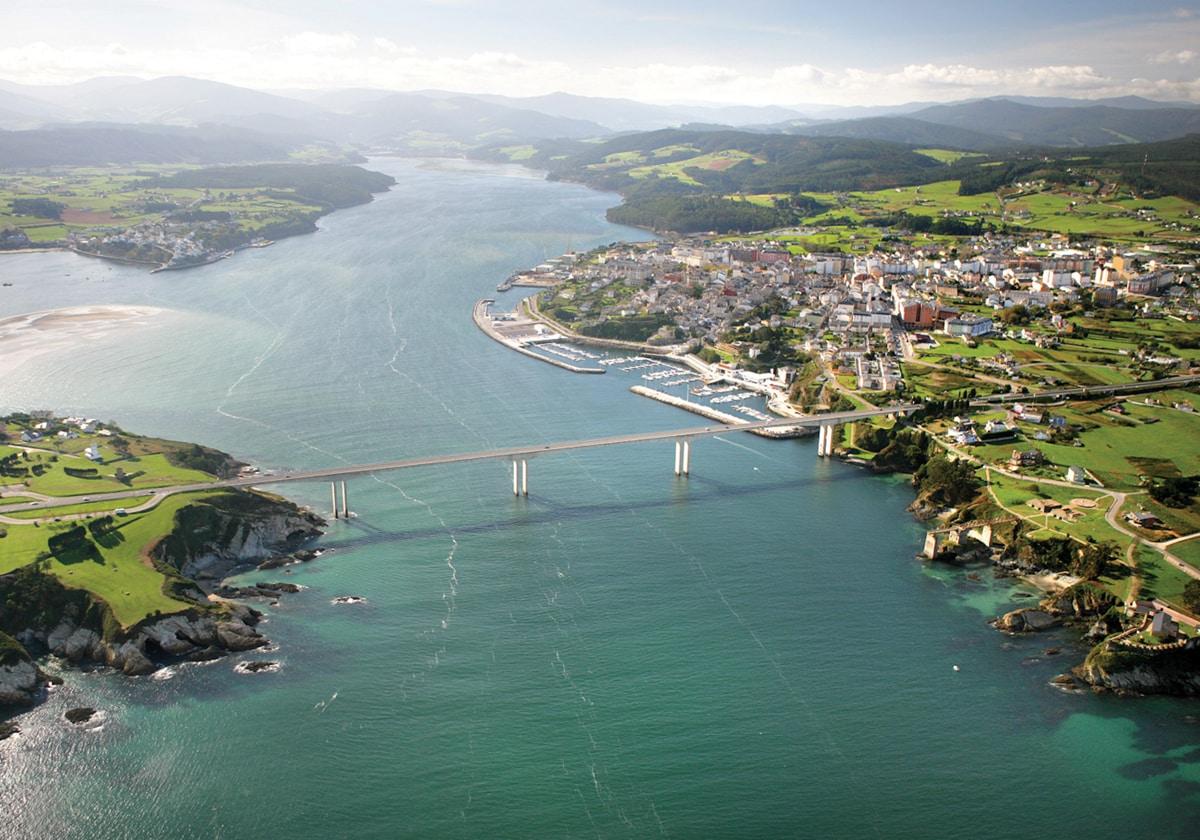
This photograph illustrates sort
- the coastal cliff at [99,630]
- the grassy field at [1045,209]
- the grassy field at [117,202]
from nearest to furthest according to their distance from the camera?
the coastal cliff at [99,630], the grassy field at [1045,209], the grassy field at [117,202]

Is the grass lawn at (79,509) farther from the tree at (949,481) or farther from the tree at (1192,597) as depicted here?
the tree at (1192,597)

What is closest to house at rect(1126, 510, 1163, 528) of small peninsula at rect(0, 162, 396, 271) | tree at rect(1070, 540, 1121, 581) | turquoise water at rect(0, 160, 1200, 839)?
tree at rect(1070, 540, 1121, 581)

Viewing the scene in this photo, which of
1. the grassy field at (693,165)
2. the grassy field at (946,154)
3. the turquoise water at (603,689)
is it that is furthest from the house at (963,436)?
the grassy field at (946,154)

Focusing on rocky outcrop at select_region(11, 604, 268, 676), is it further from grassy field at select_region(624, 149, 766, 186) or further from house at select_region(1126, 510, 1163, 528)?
grassy field at select_region(624, 149, 766, 186)

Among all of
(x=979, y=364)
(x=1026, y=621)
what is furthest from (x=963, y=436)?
Answer: (x=1026, y=621)

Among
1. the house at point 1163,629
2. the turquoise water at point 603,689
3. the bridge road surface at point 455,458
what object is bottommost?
the turquoise water at point 603,689

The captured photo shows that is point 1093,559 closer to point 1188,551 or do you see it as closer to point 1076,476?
point 1188,551

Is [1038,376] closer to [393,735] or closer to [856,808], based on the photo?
[856,808]
